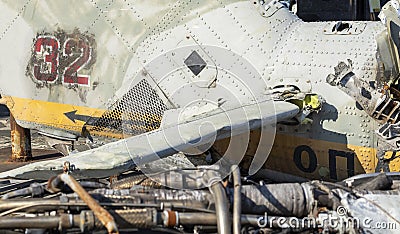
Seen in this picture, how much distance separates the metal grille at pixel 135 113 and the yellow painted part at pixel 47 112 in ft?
0.60

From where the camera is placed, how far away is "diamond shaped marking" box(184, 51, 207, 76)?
5.72m

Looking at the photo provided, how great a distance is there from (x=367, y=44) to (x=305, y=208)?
243 cm

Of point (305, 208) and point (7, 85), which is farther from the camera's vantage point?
point (7, 85)

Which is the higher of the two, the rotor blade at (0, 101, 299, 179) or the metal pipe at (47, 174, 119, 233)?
the rotor blade at (0, 101, 299, 179)

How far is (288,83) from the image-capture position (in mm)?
5430

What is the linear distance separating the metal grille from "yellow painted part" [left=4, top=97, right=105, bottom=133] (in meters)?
0.18

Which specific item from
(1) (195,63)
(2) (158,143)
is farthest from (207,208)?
(1) (195,63)

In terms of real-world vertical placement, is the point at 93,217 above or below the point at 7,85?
below

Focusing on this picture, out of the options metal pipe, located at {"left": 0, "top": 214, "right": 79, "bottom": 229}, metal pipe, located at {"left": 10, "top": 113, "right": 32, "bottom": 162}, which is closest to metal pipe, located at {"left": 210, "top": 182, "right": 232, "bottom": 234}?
metal pipe, located at {"left": 0, "top": 214, "right": 79, "bottom": 229}

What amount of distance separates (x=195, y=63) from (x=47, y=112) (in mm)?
2178

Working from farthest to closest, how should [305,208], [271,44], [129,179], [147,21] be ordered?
[147,21] < [271,44] < [129,179] < [305,208]

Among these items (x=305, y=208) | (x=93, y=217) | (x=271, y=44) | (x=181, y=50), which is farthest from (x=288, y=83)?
(x=93, y=217)

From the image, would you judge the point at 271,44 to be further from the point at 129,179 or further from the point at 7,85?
the point at 7,85

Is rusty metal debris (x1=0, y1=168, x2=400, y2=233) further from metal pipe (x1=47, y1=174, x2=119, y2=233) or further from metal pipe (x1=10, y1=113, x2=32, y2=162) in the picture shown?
metal pipe (x1=10, y1=113, x2=32, y2=162)
